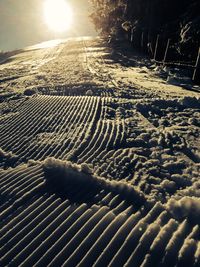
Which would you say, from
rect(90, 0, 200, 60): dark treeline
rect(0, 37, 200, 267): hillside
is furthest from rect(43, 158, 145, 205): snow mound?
rect(90, 0, 200, 60): dark treeline

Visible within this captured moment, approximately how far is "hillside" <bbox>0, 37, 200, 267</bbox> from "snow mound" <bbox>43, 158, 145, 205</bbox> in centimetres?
2

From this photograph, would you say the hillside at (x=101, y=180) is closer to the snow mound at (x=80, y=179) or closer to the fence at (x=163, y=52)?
the snow mound at (x=80, y=179)

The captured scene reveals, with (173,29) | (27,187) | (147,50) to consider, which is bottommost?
(147,50)

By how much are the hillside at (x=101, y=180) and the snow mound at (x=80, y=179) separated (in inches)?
0.8

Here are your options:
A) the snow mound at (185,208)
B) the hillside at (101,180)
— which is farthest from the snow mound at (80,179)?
the snow mound at (185,208)

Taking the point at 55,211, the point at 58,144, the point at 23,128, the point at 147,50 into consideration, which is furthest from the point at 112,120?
the point at 147,50

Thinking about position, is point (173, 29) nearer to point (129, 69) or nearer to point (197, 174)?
point (129, 69)

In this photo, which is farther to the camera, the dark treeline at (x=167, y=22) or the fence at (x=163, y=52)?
the dark treeline at (x=167, y=22)

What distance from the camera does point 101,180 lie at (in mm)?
6137

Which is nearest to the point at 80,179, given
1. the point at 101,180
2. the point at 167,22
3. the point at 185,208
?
the point at 101,180

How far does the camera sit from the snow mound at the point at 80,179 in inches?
224

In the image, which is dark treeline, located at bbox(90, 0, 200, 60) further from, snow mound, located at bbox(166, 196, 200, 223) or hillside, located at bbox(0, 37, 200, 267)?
snow mound, located at bbox(166, 196, 200, 223)

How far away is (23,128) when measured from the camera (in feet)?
32.0

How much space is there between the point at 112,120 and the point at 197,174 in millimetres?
3761
